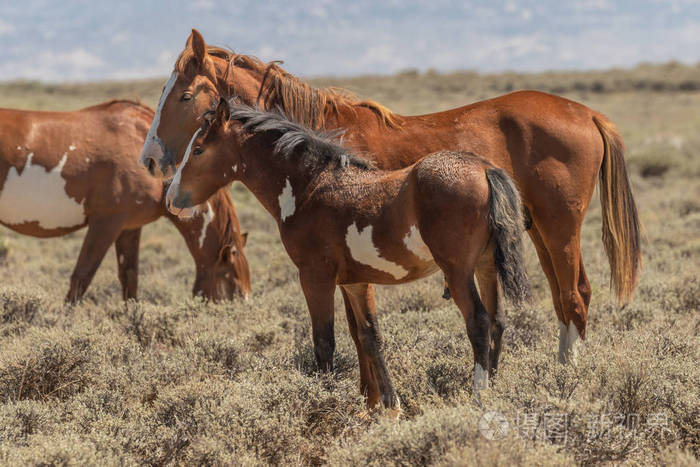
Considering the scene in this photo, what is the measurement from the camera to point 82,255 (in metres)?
6.68

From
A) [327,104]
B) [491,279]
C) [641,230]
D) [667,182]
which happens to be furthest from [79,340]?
[667,182]

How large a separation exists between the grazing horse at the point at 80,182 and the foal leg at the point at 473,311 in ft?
12.1

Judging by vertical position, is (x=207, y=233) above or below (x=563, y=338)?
above

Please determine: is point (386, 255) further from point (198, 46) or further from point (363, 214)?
point (198, 46)

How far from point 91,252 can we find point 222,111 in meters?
3.31

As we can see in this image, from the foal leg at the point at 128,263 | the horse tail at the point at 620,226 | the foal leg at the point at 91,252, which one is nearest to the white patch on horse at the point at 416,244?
the horse tail at the point at 620,226

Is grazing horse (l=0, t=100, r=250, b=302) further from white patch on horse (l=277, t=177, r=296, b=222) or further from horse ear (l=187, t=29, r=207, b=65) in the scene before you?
white patch on horse (l=277, t=177, r=296, b=222)

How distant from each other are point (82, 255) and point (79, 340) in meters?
2.06

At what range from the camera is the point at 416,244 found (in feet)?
11.5

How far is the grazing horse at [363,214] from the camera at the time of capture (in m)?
3.32

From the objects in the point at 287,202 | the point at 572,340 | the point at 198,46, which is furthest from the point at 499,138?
the point at 198,46

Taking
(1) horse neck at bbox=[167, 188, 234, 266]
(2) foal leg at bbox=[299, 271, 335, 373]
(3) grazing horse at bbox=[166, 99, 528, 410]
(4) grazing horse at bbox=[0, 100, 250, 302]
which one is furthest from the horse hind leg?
(1) horse neck at bbox=[167, 188, 234, 266]

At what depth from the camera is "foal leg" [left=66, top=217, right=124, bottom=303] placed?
668 centimetres

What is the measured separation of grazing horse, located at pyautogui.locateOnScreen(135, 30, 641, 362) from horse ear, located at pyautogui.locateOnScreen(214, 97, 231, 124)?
507 millimetres
